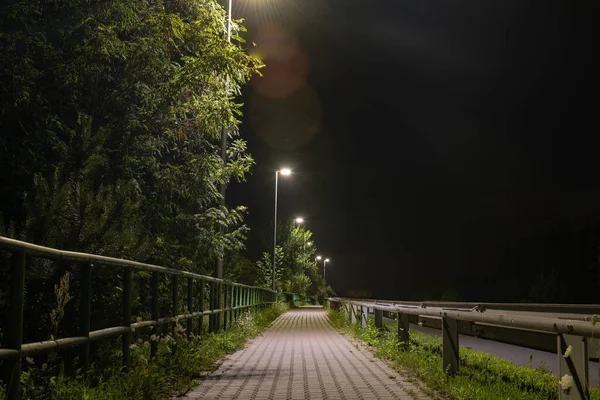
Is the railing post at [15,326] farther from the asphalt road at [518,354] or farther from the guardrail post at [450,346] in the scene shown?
the asphalt road at [518,354]

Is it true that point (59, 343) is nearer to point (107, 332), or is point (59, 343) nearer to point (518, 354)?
point (107, 332)

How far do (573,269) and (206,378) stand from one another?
8776 cm

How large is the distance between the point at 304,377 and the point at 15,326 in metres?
5.19

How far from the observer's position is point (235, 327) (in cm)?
1631

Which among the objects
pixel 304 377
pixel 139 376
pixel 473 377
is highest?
pixel 139 376

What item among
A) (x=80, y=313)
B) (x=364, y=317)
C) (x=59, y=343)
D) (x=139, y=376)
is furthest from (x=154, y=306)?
(x=364, y=317)

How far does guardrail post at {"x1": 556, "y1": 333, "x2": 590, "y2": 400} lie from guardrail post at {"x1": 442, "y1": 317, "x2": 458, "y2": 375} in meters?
3.31


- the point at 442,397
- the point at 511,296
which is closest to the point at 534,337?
the point at 442,397

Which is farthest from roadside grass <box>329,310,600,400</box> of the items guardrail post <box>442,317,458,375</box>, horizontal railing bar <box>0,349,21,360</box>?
horizontal railing bar <box>0,349,21,360</box>

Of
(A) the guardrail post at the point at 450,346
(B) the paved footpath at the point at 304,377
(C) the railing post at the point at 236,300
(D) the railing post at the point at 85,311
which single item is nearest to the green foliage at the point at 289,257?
A: (C) the railing post at the point at 236,300

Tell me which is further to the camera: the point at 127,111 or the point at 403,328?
the point at 127,111

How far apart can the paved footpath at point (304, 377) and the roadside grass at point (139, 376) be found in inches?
12.3

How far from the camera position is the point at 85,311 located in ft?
19.1

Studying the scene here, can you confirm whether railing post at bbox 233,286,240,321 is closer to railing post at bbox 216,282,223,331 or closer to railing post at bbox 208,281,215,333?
railing post at bbox 216,282,223,331
